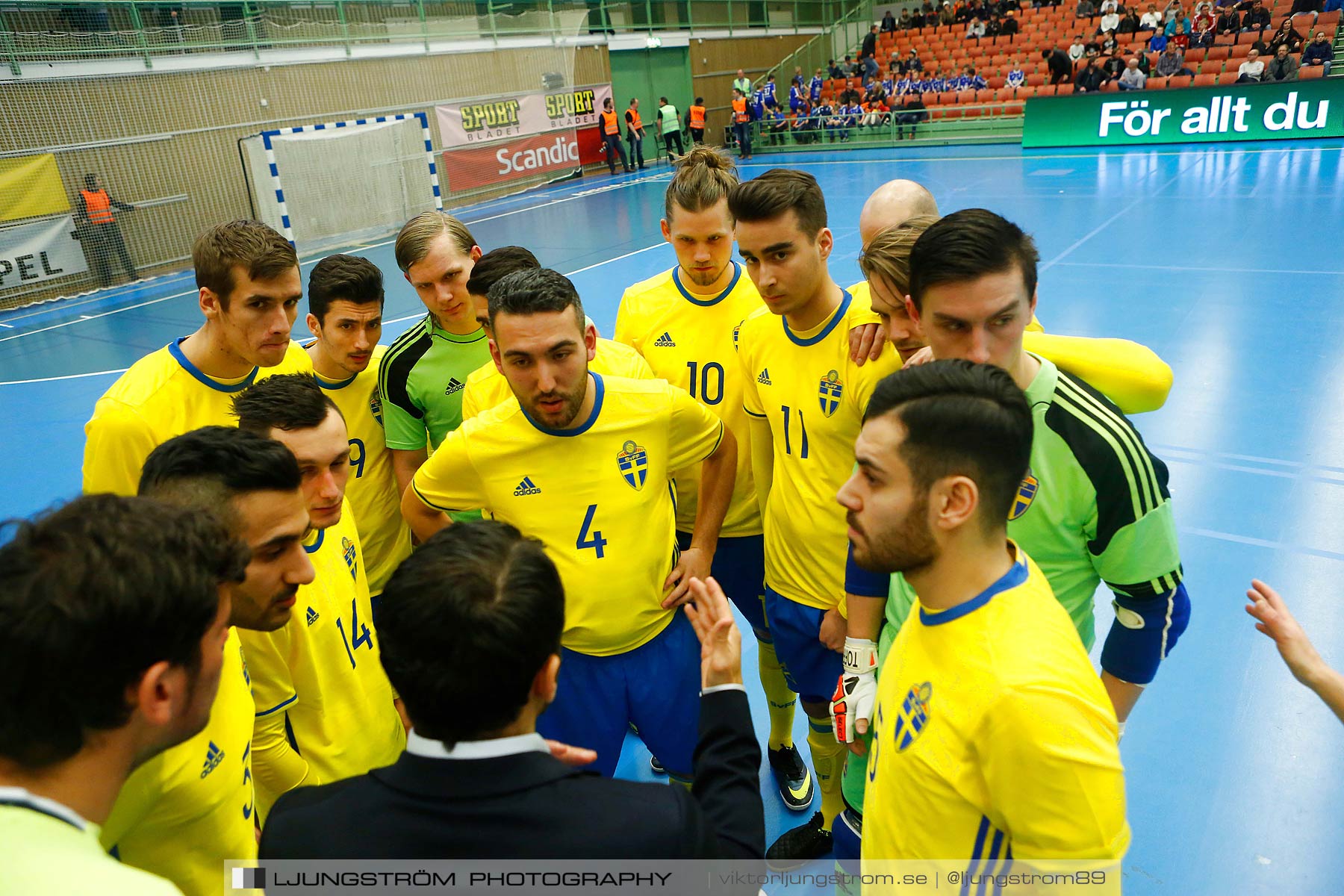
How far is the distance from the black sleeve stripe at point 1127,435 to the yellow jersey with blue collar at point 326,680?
226 cm

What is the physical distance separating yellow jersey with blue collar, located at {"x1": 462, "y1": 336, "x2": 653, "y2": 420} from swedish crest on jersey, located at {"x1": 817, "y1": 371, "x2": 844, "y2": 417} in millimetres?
790

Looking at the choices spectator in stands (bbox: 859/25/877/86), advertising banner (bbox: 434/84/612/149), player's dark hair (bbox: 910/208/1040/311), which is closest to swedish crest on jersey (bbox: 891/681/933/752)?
player's dark hair (bbox: 910/208/1040/311)

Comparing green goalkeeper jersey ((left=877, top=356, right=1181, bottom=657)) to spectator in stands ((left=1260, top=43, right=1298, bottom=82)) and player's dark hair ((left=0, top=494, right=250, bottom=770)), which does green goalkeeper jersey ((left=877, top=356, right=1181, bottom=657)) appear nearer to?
player's dark hair ((left=0, top=494, right=250, bottom=770))

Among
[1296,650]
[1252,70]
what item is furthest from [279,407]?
[1252,70]

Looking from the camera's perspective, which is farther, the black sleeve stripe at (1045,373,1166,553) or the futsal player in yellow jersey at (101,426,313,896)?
the black sleeve stripe at (1045,373,1166,553)

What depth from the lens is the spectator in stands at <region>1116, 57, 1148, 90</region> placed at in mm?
21828

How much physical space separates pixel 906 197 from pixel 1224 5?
94.4 feet

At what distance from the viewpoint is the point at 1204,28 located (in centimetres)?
2345

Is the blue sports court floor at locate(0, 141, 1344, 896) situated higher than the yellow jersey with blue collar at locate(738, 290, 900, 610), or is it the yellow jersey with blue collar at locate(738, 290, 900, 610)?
the yellow jersey with blue collar at locate(738, 290, 900, 610)

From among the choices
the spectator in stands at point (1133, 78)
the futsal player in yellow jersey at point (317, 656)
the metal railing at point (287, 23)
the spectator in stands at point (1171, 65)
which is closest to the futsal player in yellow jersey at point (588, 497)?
the futsal player in yellow jersey at point (317, 656)

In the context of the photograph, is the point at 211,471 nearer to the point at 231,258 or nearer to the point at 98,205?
the point at 231,258

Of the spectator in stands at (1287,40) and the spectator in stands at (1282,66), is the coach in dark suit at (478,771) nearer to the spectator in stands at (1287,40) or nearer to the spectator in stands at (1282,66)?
the spectator in stands at (1282,66)

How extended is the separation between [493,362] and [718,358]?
109 centimetres

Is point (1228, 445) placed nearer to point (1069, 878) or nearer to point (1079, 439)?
point (1079, 439)
